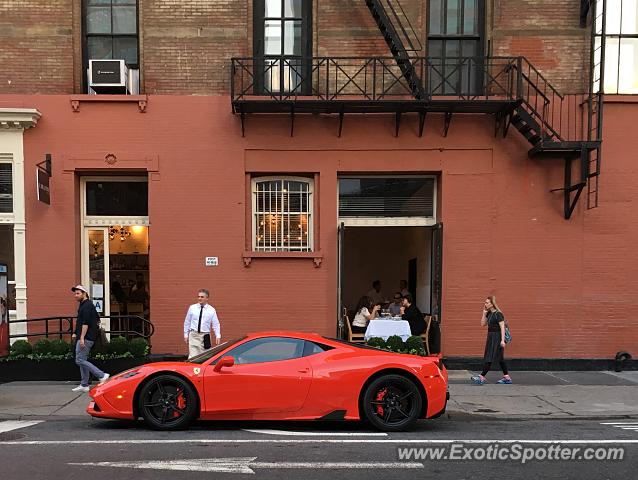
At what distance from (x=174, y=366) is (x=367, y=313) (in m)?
5.76

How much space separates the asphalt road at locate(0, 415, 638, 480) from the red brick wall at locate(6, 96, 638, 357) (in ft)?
13.9

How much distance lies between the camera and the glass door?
11836mm

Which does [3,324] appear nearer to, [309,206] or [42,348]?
[42,348]

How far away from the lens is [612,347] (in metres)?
11.2

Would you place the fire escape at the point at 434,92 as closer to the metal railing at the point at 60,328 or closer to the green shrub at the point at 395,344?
the green shrub at the point at 395,344

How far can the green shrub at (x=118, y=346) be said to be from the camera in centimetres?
1024

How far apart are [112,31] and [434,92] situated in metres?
7.00

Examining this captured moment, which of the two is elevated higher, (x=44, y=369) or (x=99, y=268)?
(x=99, y=268)

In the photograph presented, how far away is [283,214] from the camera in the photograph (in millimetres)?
11633

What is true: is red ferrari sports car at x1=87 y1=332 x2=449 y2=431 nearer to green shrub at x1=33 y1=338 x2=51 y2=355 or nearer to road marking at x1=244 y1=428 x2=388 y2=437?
road marking at x1=244 y1=428 x2=388 y2=437

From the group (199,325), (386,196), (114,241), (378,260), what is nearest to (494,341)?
(386,196)

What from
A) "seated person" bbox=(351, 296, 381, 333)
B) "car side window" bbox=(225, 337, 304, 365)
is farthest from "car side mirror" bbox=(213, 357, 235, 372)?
"seated person" bbox=(351, 296, 381, 333)

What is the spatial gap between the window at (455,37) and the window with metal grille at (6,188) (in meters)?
9.07

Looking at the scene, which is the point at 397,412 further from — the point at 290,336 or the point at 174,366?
the point at 174,366
